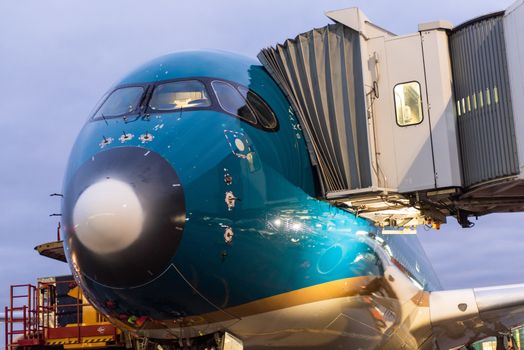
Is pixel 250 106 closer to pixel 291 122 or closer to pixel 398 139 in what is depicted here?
pixel 291 122

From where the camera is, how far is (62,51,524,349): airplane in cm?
Answer: 755

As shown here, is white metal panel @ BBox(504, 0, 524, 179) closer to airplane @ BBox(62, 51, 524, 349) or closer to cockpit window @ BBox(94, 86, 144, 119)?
airplane @ BBox(62, 51, 524, 349)


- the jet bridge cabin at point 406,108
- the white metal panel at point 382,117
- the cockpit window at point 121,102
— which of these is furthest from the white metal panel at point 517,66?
the cockpit window at point 121,102

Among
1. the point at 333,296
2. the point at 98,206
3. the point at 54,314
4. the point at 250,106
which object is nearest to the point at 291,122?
the point at 250,106

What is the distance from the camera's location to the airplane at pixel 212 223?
24.8ft

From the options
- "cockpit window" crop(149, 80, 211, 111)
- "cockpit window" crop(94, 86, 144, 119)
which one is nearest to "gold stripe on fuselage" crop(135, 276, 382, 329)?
"cockpit window" crop(149, 80, 211, 111)

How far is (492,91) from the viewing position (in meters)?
→ 9.09

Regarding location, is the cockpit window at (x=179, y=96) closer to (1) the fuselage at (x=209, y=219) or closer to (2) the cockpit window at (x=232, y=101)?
(1) the fuselage at (x=209, y=219)

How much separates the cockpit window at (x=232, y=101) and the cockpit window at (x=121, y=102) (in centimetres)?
89

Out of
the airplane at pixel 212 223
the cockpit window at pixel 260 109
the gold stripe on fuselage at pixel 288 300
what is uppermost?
the cockpit window at pixel 260 109

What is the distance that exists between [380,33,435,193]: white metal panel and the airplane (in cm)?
95

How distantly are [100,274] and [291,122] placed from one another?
3030 mm

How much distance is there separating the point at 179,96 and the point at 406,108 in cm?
271

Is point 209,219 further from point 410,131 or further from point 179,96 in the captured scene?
point 410,131
